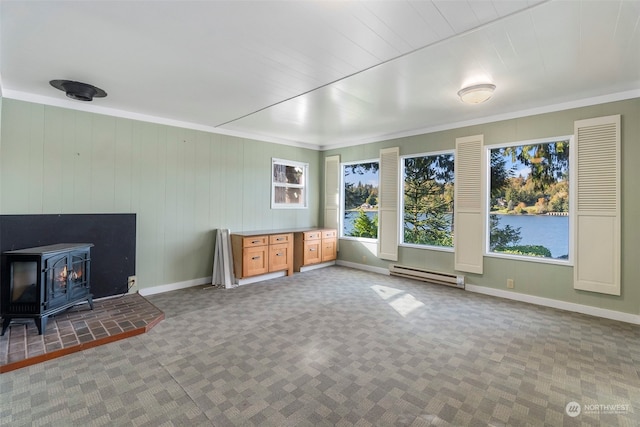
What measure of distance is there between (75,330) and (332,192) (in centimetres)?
492

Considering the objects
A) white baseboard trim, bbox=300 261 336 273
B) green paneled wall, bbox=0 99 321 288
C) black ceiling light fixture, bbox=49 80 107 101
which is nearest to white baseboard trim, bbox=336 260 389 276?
white baseboard trim, bbox=300 261 336 273

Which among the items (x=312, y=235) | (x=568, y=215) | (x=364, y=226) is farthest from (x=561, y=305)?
(x=312, y=235)

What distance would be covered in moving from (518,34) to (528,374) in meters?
2.68

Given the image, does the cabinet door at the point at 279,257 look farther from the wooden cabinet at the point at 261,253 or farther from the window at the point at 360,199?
the window at the point at 360,199

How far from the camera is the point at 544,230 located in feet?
13.6

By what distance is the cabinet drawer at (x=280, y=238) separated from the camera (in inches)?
210

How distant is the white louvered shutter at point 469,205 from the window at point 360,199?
1.71 metres

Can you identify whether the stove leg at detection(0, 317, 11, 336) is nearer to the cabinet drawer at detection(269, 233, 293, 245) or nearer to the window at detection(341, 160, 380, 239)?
the cabinet drawer at detection(269, 233, 293, 245)

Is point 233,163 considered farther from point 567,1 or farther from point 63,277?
point 567,1

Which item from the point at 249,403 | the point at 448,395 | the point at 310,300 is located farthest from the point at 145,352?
the point at 448,395

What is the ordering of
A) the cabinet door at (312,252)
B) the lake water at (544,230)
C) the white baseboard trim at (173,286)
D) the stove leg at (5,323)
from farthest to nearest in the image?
the cabinet door at (312,252) → the white baseboard trim at (173,286) → the lake water at (544,230) → the stove leg at (5,323)

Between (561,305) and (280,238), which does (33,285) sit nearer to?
(280,238)

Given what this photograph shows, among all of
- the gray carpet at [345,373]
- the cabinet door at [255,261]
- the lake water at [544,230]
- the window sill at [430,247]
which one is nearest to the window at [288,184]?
the cabinet door at [255,261]

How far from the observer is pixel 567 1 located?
1.94 meters
